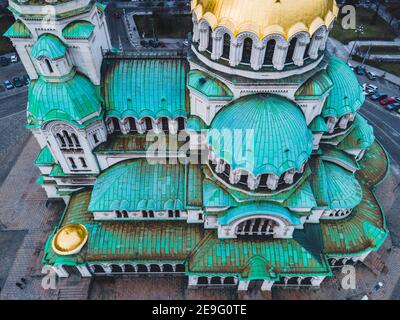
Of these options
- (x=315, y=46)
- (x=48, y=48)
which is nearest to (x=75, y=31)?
(x=48, y=48)

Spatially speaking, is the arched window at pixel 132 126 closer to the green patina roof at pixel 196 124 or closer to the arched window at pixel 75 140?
the arched window at pixel 75 140

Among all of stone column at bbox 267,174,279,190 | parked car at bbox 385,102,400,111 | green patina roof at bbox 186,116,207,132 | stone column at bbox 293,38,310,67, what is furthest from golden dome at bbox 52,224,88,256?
parked car at bbox 385,102,400,111

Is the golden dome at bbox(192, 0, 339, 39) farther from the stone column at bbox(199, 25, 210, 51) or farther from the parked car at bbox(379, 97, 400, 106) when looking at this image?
the parked car at bbox(379, 97, 400, 106)

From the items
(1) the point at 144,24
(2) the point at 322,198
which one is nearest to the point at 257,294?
(2) the point at 322,198

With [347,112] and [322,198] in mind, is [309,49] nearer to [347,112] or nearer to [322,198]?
[347,112]

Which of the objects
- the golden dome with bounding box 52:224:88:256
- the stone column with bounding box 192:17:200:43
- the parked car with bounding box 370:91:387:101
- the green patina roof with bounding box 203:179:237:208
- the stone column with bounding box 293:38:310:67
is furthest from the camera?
the parked car with bounding box 370:91:387:101

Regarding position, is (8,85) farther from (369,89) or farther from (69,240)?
(369,89)
